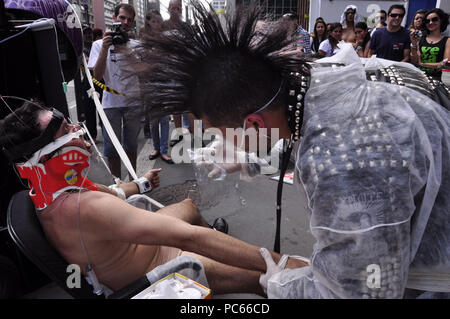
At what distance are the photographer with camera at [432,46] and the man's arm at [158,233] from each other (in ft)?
14.5

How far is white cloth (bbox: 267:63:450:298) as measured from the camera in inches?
34.8

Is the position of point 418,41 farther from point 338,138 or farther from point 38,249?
point 38,249

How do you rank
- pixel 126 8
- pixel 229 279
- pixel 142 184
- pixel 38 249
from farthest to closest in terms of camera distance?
pixel 126 8 < pixel 142 184 < pixel 229 279 < pixel 38 249

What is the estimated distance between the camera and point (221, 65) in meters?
1.06

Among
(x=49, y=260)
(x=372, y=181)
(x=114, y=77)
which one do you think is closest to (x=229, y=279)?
(x=49, y=260)

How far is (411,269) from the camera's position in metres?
1.09

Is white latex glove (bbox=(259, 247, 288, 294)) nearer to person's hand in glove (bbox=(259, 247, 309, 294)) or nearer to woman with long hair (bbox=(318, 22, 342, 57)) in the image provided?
person's hand in glove (bbox=(259, 247, 309, 294))

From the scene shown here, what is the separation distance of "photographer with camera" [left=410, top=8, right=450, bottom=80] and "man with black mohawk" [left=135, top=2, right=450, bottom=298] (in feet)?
14.1

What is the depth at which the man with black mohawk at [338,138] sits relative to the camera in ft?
2.92

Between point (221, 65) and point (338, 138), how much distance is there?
1.38ft

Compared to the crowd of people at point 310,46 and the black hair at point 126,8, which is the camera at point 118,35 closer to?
the crowd of people at point 310,46

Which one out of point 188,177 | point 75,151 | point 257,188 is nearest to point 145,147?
point 188,177

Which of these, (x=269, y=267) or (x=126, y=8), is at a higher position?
(x=126, y=8)
